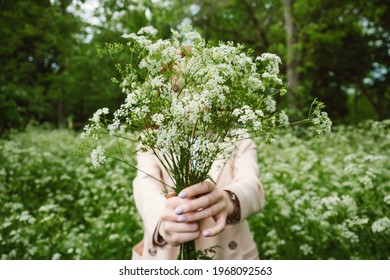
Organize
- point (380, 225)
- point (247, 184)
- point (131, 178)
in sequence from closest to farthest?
point (247, 184) < point (380, 225) < point (131, 178)

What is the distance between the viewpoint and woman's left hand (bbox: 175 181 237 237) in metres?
1.47

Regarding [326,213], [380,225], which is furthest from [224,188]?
[326,213]

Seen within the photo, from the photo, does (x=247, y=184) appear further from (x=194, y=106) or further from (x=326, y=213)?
(x=326, y=213)

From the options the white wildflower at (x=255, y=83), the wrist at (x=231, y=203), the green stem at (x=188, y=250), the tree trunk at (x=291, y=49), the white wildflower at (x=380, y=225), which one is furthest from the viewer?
the tree trunk at (x=291, y=49)

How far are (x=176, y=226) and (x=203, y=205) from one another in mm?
134

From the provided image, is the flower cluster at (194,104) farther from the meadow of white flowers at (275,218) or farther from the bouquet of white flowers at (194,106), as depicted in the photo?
the meadow of white flowers at (275,218)

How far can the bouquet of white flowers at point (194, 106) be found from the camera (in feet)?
4.45

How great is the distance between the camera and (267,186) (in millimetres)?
4980

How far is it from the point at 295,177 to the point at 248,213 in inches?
136

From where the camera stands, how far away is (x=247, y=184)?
1872mm

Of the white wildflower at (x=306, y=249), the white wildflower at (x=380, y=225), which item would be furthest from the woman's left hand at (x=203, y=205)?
the white wildflower at (x=306, y=249)
